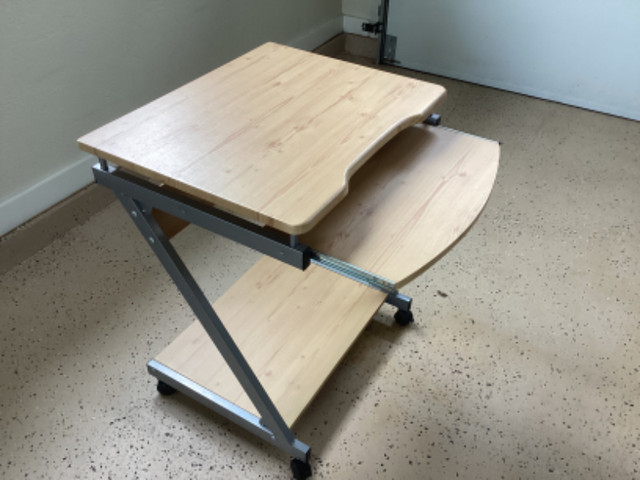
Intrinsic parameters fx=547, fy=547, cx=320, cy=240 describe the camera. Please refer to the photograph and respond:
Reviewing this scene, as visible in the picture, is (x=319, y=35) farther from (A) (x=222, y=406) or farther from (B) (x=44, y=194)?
(A) (x=222, y=406)

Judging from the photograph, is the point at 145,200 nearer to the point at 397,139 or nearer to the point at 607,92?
the point at 397,139

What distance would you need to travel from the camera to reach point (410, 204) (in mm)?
1037

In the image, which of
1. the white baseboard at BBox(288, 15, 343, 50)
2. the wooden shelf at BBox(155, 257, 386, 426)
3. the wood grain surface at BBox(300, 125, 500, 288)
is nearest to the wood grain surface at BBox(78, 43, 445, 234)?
the wood grain surface at BBox(300, 125, 500, 288)

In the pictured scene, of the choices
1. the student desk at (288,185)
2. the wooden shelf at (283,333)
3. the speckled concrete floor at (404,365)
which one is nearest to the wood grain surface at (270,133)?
the student desk at (288,185)

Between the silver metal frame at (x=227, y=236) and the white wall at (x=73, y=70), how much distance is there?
2.97ft

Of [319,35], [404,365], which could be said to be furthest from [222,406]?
[319,35]

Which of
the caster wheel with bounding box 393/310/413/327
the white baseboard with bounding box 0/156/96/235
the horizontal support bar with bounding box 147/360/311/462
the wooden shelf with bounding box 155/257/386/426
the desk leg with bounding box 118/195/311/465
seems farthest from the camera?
the white baseboard with bounding box 0/156/96/235

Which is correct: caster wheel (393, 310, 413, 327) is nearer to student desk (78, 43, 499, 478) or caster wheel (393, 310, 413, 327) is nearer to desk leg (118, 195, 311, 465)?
student desk (78, 43, 499, 478)

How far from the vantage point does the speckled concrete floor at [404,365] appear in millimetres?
1349

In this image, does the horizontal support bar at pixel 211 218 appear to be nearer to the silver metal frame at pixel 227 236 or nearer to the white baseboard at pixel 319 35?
the silver metal frame at pixel 227 236

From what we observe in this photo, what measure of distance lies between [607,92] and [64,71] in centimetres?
237

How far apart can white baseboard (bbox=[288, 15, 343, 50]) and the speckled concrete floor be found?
1.38 meters

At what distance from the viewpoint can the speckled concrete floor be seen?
1349mm

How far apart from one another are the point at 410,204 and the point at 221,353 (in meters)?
0.49
